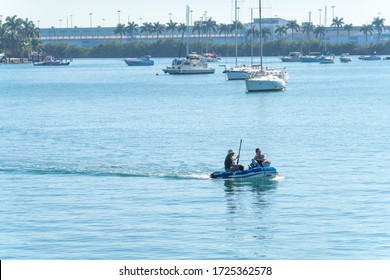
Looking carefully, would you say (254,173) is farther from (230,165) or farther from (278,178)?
(278,178)

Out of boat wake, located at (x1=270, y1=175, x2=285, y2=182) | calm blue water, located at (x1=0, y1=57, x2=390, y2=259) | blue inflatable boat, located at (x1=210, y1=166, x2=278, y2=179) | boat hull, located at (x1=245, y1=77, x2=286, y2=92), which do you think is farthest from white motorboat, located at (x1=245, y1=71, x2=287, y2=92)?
blue inflatable boat, located at (x1=210, y1=166, x2=278, y2=179)

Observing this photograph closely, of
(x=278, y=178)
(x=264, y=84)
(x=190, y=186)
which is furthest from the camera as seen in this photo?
(x=264, y=84)

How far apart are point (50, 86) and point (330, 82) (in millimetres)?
48145

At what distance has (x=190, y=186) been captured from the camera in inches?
2288

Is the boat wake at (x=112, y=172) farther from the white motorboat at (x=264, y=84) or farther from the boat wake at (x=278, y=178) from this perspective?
the white motorboat at (x=264, y=84)

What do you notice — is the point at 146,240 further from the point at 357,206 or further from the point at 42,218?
the point at 357,206

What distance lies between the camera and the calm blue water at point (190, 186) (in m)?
43.3

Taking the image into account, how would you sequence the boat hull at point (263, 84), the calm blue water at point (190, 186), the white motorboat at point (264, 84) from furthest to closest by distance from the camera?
the white motorboat at point (264, 84) → the boat hull at point (263, 84) → the calm blue water at point (190, 186)

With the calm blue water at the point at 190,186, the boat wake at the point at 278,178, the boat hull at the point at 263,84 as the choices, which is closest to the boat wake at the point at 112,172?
the calm blue water at the point at 190,186

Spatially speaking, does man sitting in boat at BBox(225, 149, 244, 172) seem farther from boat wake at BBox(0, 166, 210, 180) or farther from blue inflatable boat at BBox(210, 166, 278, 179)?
boat wake at BBox(0, 166, 210, 180)

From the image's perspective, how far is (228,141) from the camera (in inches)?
3209

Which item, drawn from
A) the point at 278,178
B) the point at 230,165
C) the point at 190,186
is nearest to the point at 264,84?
the point at 278,178

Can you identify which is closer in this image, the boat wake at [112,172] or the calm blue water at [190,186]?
the calm blue water at [190,186]

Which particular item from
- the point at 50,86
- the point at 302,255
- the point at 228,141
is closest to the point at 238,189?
the point at 302,255
